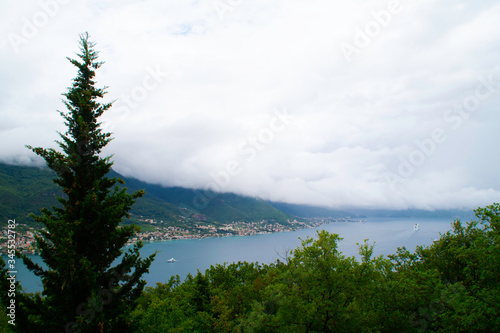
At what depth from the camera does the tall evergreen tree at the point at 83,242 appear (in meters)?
9.31

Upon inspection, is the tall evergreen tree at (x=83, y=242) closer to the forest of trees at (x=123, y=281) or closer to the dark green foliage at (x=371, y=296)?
the forest of trees at (x=123, y=281)

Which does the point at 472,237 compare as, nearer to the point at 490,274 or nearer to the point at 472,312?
the point at 490,274

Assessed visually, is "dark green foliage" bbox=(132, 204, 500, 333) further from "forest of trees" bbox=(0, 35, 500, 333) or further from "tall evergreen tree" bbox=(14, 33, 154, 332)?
"tall evergreen tree" bbox=(14, 33, 154, 332)

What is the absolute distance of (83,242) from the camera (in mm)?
10695

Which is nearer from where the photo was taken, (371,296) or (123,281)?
(123,281)

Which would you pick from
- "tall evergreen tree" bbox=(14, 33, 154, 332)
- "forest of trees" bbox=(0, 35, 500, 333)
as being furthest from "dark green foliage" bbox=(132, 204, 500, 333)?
"tall evergreen tree" bbox=(14, 33, 154, 332)

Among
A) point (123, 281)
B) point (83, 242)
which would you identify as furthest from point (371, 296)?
point (83, 242)

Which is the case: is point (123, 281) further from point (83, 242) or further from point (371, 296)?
point (371, 296)

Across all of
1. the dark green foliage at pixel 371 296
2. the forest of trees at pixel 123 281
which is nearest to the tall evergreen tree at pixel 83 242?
the forest of trees at pixel 123 281

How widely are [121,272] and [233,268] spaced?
23.2 meters

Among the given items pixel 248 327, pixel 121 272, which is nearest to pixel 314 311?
pixel 248 327

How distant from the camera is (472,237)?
20.0 meters

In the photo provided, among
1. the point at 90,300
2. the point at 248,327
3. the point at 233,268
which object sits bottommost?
the point at 233,268

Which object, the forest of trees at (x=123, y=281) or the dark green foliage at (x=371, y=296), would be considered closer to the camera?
the forest of trees at (x=123, y=281)
